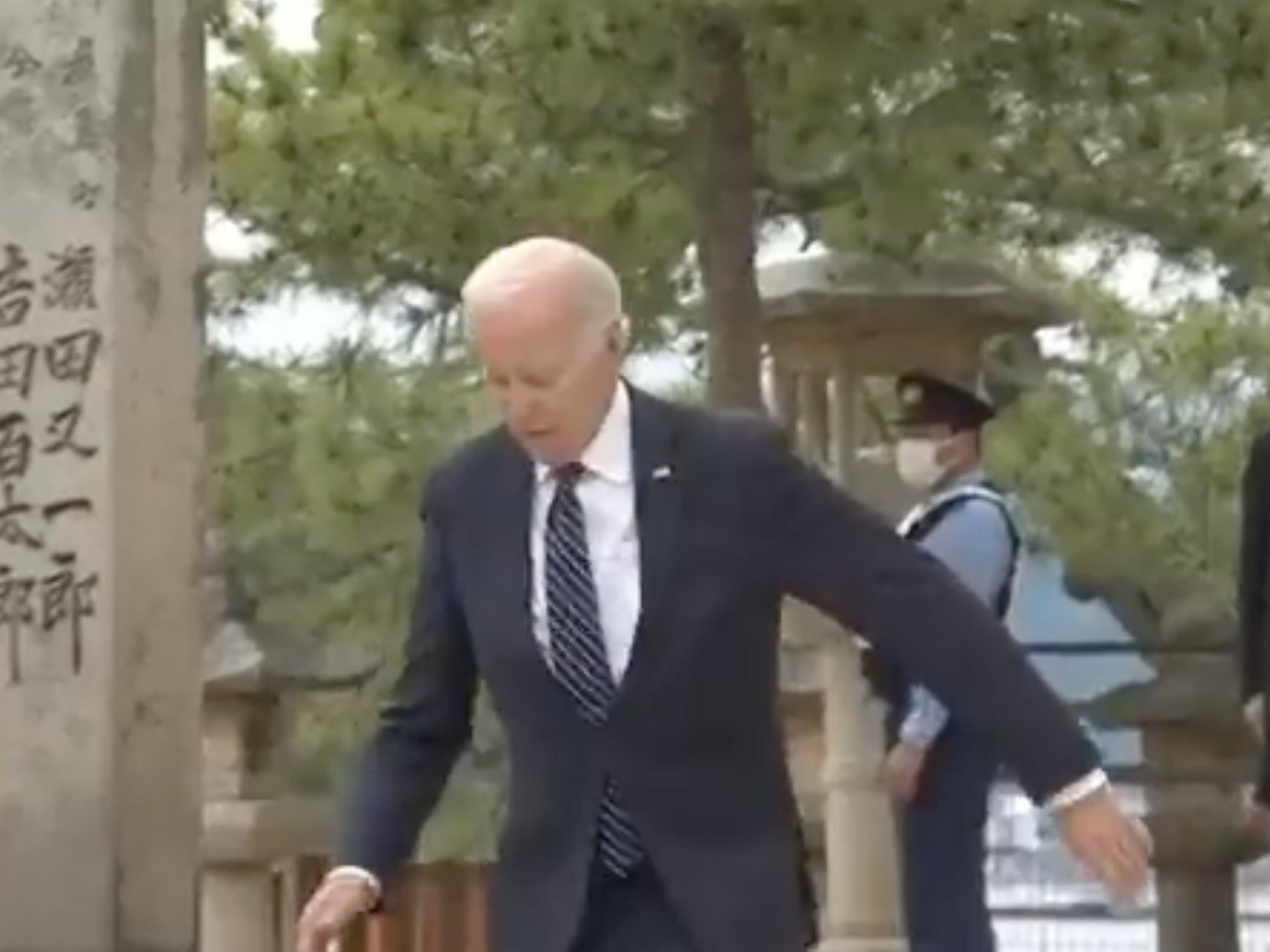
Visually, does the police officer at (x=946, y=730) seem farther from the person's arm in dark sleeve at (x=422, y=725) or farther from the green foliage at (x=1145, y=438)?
the green foliage at (x=1145, y=438)

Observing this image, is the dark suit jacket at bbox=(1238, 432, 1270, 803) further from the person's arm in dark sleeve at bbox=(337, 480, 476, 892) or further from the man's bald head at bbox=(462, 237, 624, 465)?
the man's bald head at bbox=(462, 237, 624, 465)

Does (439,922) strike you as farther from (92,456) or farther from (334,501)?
(334,501)

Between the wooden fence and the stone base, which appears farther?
the stone base

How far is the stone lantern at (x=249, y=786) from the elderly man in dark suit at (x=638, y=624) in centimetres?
706

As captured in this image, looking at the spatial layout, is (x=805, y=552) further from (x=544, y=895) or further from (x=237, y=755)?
(x=237, y=755)

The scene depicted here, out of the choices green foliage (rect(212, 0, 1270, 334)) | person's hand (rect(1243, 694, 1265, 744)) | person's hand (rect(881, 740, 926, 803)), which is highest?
green foliage (rect(212, 0, 1270, 334))

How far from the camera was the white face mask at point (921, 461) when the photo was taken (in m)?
7.69

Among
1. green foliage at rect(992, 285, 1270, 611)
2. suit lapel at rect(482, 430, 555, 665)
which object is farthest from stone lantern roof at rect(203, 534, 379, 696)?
suit lapel at rect(482, 430, 555, 665)

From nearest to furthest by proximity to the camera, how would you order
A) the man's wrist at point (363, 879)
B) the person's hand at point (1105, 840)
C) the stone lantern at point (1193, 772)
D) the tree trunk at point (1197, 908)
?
1. the person's hand at point (1105, 840)
2. the man's wrist at point (363, 879)
3. the stone lantern at point (1193, 772)
4. the tree trunk at point (1197, 908)

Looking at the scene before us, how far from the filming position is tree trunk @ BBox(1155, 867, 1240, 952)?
12.0 metres

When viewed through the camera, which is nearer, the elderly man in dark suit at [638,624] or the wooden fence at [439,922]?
the elderly man in dark suit at [638,624]

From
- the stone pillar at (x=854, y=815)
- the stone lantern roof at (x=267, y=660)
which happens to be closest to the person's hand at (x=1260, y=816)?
the stone pillar at (x=854, y=815)

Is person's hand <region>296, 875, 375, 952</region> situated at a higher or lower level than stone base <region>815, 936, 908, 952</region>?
higher

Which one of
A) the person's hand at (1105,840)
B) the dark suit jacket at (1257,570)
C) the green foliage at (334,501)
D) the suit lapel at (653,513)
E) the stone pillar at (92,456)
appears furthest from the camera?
the green foliage at (334,501)
